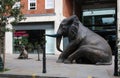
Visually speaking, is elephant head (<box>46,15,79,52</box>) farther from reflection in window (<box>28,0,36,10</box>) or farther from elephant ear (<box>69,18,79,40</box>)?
reflection in window (<box>28,0,36,10</box>)

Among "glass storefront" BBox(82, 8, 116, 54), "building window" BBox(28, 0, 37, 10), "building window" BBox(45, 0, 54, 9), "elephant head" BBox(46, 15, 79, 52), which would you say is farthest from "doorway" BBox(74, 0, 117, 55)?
"elephant head" BBox(46, 15, 79, 52)

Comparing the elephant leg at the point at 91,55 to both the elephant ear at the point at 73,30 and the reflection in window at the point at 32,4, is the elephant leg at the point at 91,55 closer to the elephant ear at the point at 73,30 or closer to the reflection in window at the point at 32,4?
the elephant ear at the point at 73,30

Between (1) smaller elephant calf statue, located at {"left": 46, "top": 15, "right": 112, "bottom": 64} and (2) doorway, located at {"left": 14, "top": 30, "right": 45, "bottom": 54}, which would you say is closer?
(1) smaller elephant calf statue, located at {"left": 46, "top": 15, "right": 112, "bottom": 64}

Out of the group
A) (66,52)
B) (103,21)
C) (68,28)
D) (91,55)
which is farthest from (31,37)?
(91,55)

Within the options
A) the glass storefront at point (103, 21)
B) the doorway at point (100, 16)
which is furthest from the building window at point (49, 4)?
the glass storefront at point (103, 21)

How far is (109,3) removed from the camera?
39.8 m

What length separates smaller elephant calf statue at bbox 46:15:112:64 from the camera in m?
21.5

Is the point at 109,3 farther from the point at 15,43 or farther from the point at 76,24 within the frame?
the point at 76,24

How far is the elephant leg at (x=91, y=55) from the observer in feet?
70.4

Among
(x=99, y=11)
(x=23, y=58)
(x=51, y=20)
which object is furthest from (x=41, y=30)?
(x=23, y=58)

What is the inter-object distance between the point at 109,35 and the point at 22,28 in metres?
9.80

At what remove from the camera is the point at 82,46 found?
21891 millimetres

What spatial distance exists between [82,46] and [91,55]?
0.82 metres

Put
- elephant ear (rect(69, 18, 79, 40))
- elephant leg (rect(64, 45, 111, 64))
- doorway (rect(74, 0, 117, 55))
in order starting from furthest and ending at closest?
doorway (rect(74, 0, 117, 55)) → elephant ear (rect(69, 18, 79, 40)) → elephant leg (rect(64, 45, 111, 64))
